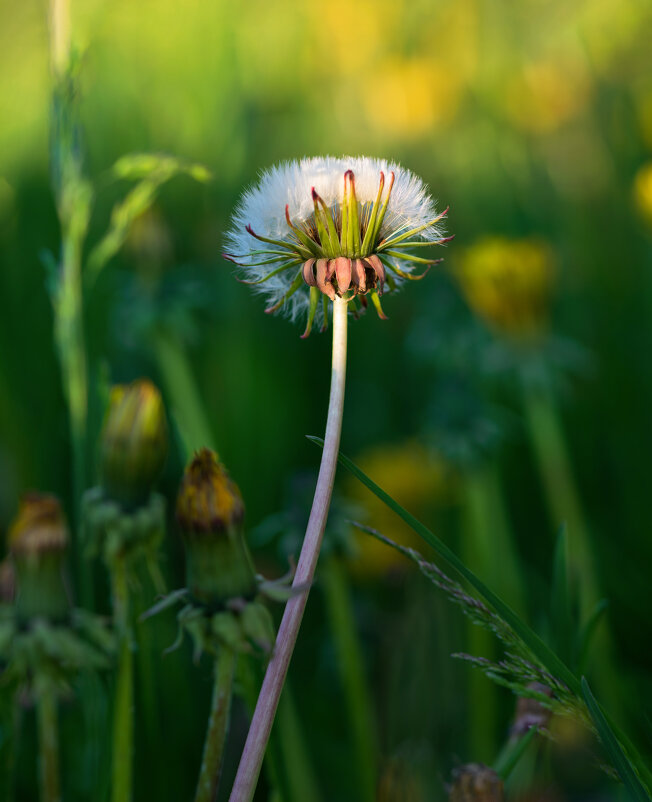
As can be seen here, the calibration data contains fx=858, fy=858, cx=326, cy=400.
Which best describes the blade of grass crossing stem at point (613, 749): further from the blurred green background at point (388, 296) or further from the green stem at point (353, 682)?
the green stem at point (353, 682)

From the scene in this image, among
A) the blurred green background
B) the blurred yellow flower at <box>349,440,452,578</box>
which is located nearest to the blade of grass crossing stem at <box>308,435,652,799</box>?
Result: the blurred green background

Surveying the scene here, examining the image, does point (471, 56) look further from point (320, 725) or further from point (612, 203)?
point (320, 725)

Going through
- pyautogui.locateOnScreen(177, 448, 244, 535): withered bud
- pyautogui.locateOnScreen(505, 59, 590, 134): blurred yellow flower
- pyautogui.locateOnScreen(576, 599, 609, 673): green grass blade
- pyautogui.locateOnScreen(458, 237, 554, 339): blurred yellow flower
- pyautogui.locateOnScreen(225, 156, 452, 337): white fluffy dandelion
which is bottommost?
pyautogui.locateOnScreen(576, 599, 609, 673): green grass blade

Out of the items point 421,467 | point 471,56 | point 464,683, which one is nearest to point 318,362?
point 421,467

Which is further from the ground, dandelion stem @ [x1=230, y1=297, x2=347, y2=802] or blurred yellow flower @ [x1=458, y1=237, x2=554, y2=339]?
blurred yellow flower @ [x1=458, y1=237, x2=554, y2=339]

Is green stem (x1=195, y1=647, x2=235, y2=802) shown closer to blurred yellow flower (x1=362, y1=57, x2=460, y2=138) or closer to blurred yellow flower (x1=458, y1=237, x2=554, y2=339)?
blurred yellow flower (x1=458, y1=237, x2=554, y2=339)

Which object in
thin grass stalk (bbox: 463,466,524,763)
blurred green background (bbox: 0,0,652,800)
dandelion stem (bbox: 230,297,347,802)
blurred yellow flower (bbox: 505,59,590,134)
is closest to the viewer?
dandelion stem (bbox: 230,297,347,802)

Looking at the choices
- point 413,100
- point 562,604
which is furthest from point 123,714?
point 413,100
